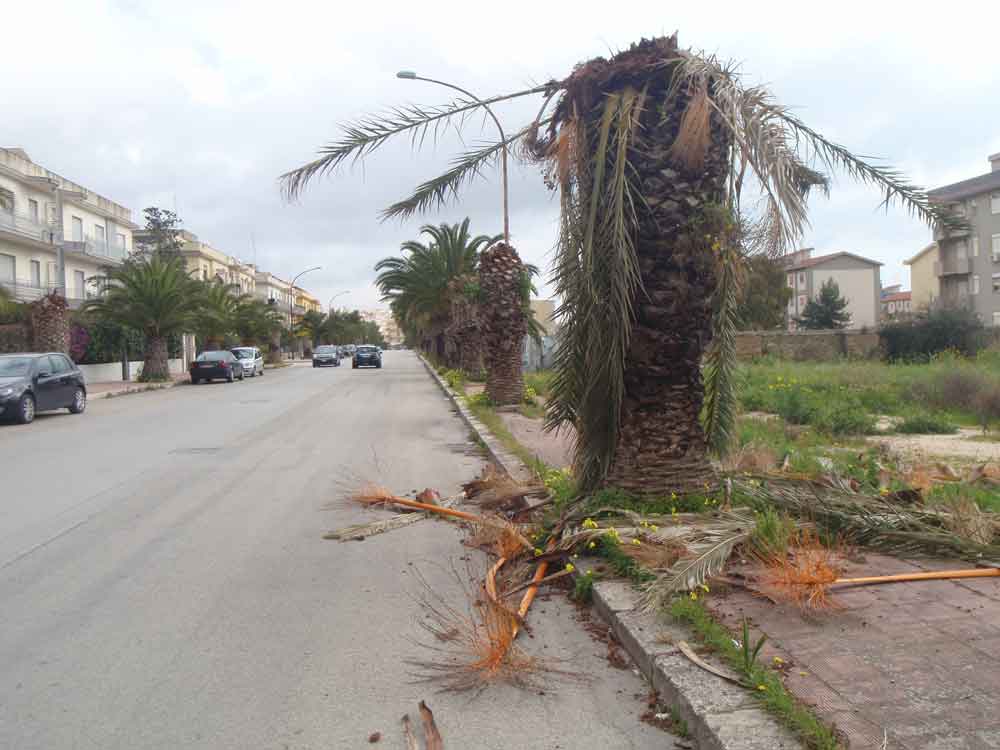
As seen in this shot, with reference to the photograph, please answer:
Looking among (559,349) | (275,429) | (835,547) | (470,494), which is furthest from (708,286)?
(275,429)

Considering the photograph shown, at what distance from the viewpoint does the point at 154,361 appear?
35.3 metres

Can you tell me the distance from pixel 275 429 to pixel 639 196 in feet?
35.5

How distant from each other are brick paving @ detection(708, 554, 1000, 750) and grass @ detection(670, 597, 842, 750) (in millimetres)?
86

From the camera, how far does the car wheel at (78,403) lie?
65.3 feet

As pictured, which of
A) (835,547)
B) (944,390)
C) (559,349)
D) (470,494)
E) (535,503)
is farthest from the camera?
(944,390)

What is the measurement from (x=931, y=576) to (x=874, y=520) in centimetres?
82

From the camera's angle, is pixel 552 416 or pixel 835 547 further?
pixel 552 416

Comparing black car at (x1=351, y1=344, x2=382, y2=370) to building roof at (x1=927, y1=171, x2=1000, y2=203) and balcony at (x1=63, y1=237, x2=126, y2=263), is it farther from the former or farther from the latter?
building roof at (x1=927, y1=171, x2=1000, y2=203)

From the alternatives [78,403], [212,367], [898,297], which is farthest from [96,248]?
[898,297]

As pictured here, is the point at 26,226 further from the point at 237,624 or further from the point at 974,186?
the point at 974,186

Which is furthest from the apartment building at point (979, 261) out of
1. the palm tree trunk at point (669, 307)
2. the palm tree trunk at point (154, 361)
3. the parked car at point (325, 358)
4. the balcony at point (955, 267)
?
the palm tree trunk at point (669, 307)

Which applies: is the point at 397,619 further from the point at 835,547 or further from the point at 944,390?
the point at 944,390

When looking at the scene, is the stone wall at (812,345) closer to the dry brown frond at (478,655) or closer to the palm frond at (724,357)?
the palm frond at (724,357)

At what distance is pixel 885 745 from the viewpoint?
2.99m
